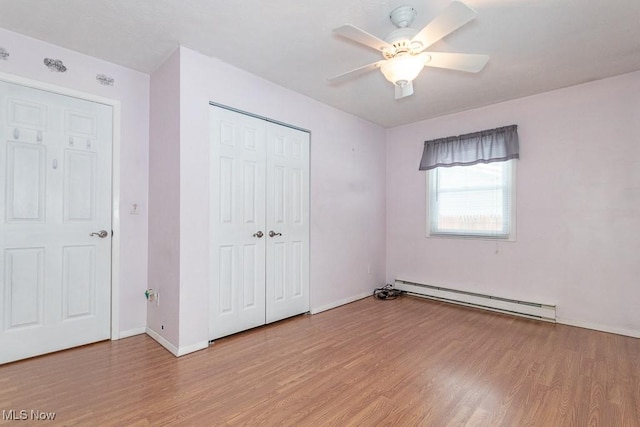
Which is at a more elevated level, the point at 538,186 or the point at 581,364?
the point at 538,186

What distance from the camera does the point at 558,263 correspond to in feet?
11.1

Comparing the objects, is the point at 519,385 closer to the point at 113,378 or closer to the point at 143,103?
the point at 113,378

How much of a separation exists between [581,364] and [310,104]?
359 centimetres

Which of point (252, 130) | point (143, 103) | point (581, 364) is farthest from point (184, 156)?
point (581, 364)

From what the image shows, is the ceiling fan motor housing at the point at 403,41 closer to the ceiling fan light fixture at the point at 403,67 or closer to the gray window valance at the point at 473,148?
the ceiling fan light fixture at the point at 403,67

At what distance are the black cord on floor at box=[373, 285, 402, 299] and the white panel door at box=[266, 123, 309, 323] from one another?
1280mm

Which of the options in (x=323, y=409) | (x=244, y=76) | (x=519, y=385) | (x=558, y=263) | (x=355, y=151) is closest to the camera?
(x=323, y=409)

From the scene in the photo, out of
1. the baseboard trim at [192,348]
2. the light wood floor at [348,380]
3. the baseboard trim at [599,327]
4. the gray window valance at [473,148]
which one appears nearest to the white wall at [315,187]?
the baseboard trim at [192,348]

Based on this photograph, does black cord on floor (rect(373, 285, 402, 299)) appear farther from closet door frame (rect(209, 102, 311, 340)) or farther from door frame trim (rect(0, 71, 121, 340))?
door frame trim (rect(0, 71, 121, 340))

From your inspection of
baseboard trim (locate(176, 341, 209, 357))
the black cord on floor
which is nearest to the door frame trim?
baseboard trim (locate(176, 341, 209, 357))

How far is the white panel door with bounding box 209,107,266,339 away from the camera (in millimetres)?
2807

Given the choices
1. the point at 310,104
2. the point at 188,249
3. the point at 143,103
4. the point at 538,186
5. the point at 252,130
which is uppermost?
the point at 310,104

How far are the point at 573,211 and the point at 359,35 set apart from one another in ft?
10.3

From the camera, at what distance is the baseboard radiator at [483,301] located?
3.42m
